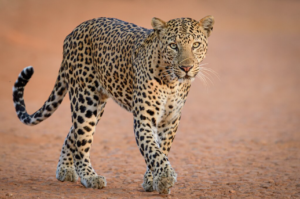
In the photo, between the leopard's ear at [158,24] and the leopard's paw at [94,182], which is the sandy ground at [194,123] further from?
the leopard's ear at [158,24]

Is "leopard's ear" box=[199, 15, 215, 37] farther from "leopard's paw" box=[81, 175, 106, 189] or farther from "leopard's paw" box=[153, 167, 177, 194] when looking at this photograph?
"leopard's paw" box=[81, 175, 106, 189]

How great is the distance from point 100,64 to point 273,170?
336cm

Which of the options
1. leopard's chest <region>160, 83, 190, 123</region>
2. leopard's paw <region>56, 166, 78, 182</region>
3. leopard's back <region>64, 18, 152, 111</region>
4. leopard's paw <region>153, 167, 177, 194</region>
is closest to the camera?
leopard's paw <region>153, 167, 177, 194</region>

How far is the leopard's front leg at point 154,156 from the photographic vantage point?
6055mm

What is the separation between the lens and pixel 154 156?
627 centimetres

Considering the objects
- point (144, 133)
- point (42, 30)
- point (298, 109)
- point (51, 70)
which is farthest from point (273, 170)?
point (42, 30)

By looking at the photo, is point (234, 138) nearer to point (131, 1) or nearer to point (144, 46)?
point (144, 46)

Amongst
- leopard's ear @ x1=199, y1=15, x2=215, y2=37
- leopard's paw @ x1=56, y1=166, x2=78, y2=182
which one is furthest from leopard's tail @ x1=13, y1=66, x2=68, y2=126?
leopard's ear @ x1=199, y1=15, x2=215, y2=37

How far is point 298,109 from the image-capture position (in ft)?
54.0

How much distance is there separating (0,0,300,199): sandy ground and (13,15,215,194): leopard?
2.01 feet

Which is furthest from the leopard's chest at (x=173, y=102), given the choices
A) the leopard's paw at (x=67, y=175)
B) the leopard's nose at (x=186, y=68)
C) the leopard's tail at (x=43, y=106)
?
the leopard's tail at (x=43, y=106)

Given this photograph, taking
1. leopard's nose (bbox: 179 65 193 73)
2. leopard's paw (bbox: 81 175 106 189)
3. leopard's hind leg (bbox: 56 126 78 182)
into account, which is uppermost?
leopard's nose (bbox: 179 65 193 73)

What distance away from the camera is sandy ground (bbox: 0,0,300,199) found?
7719mm

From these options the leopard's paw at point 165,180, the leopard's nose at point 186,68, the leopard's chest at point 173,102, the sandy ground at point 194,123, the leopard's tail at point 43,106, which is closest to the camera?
the leopard's paw at point 165,180
